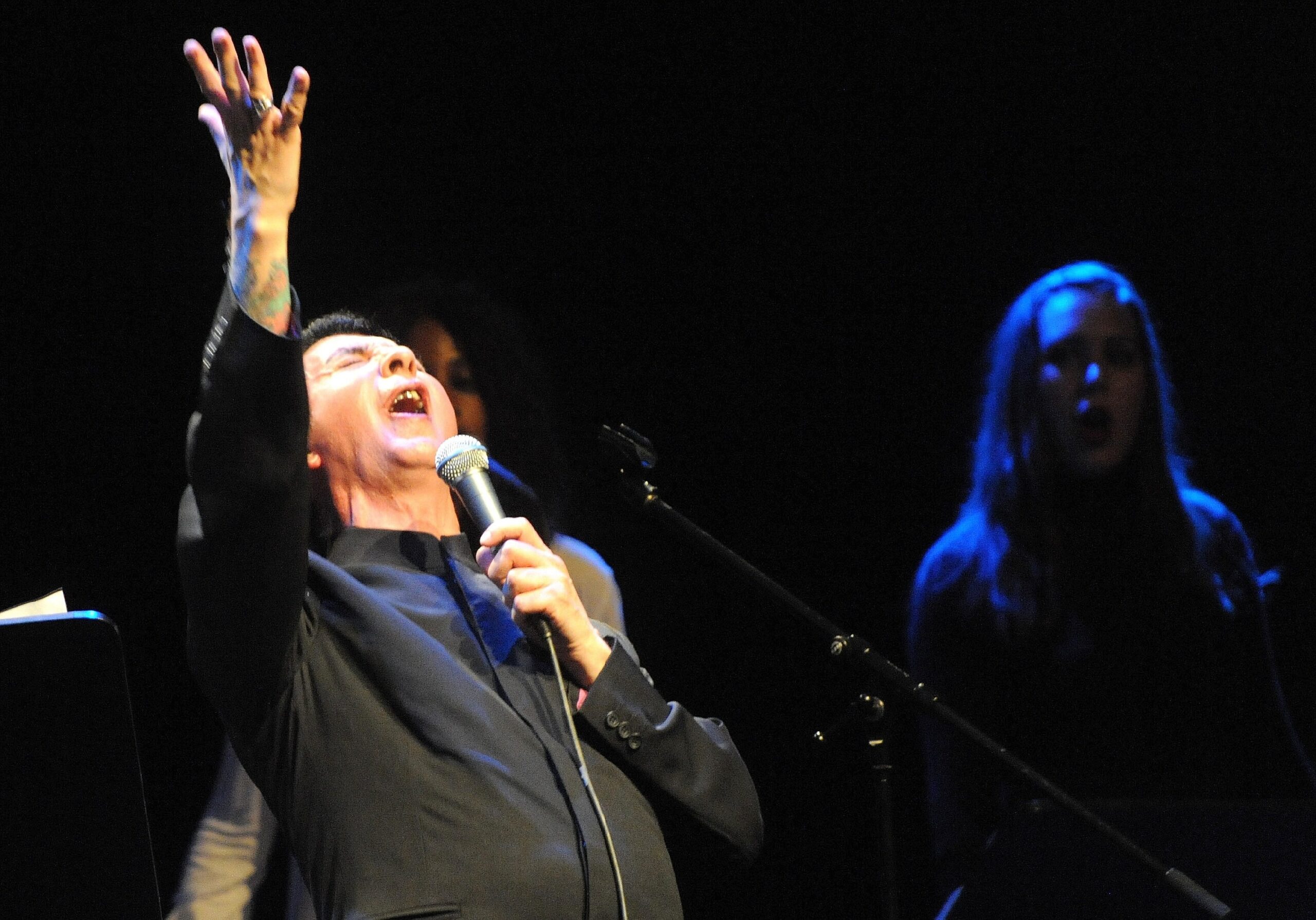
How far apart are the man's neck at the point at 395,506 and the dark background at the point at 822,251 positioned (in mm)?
1056

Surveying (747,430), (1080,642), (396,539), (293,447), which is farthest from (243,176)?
(747,430)

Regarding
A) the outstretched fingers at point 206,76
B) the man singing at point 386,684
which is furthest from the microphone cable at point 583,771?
the outstretched fingers at point 206,76

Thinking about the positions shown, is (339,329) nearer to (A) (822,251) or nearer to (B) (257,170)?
(B) (257,170)

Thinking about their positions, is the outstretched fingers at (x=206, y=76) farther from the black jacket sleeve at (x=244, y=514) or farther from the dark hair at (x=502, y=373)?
the dark hair at (x=502, y=373)

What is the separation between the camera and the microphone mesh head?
1.64 m

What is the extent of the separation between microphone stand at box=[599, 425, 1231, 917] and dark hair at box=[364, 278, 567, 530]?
0.87 metres

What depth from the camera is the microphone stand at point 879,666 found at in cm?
171

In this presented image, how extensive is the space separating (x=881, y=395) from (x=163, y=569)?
1.73 metres

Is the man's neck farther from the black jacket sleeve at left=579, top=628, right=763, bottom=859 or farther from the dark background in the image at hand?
the dark background

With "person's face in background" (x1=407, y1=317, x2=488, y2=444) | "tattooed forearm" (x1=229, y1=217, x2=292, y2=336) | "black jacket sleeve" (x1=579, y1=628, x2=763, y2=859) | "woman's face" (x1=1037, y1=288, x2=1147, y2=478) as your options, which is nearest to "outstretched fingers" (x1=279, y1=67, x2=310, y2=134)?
"tattooed forearm" (x1=229, y1=217, x2=292, y2=336)

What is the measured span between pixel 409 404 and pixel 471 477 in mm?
408

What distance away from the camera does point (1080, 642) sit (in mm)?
2402

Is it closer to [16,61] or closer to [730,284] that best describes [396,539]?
[16,61]

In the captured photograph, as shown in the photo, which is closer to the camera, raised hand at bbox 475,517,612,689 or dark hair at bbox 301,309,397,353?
raised hand at bbox 475,517,612,689
